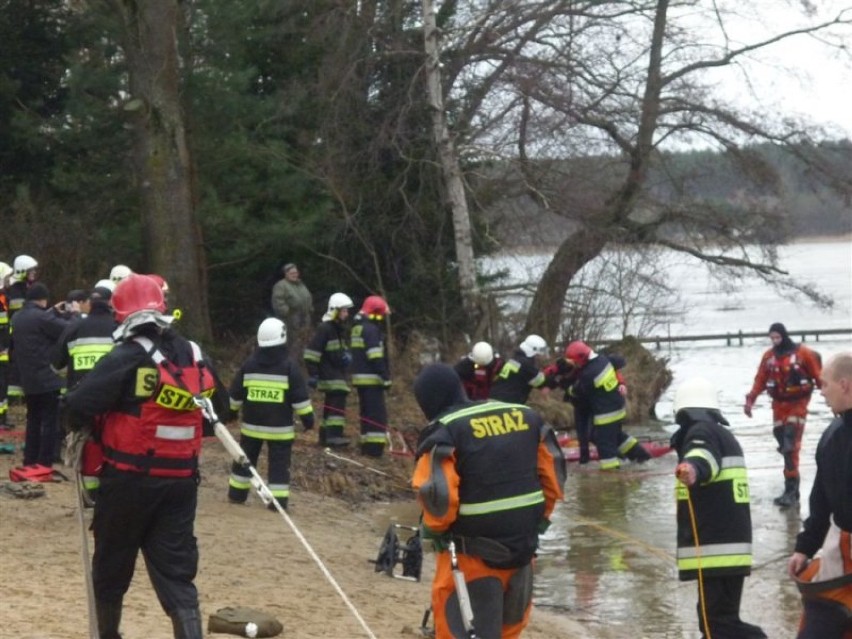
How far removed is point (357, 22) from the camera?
84.5ft

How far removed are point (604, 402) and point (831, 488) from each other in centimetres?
1007

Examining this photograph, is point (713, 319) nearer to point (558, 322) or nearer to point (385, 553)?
point (558, 322)

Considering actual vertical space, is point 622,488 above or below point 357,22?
below

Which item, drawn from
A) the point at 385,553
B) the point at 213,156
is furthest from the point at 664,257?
the point at 385,553

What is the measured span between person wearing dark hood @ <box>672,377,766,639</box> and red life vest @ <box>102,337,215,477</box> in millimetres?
2756

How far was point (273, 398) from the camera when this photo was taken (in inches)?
536

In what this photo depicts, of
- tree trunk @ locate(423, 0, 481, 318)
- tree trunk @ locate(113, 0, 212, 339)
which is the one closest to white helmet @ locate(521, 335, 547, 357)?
tree trunk @ locate(113, 0, 212, 339)

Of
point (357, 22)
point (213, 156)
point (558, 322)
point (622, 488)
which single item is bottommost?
point (622, 488)

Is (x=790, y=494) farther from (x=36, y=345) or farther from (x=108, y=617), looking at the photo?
(x=108, y=617)

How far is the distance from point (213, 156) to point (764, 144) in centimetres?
1136

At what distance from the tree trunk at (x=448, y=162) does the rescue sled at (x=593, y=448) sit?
390 cm

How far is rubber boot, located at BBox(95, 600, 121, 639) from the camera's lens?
7520 mm

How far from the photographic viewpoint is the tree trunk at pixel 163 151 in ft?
65.6

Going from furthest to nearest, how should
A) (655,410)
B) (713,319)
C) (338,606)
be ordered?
(713,319) < (655,410) < (338,606)
